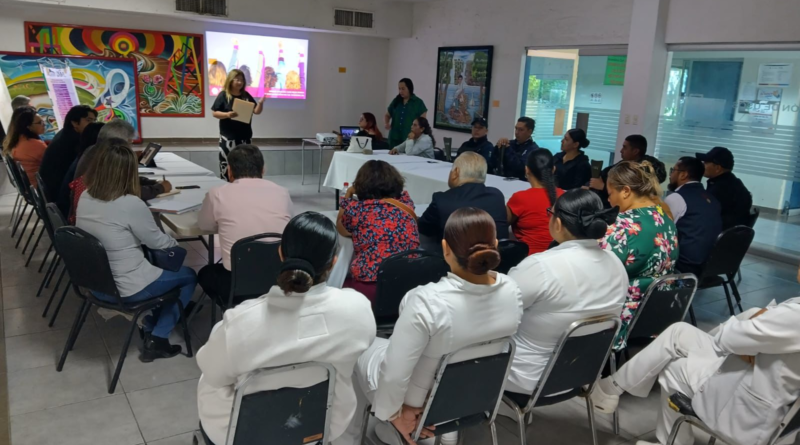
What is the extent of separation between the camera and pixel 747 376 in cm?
179

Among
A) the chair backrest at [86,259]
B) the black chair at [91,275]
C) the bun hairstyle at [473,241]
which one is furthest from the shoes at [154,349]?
the bun hairstyle at [473,241]

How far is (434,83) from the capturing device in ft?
28.8

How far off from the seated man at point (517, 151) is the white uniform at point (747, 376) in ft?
11.0

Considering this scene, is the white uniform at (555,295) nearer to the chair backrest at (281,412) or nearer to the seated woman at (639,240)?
the seated woman at (639,240)

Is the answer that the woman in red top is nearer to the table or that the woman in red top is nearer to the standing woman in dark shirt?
the standing woman in dark shirt

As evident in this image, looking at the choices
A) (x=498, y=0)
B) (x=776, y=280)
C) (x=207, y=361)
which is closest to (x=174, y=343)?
(x=207, y=361)

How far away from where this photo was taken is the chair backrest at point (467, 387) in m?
1.64

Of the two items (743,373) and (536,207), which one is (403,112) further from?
(743,373)

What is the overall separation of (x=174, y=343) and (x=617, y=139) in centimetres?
477

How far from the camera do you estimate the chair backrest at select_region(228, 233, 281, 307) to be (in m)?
2.48

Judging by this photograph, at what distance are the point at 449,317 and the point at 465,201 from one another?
4.69 ft

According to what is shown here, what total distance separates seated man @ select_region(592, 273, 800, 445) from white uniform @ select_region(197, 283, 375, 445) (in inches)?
45.8

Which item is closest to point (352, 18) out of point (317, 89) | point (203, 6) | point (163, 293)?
point (317, 89)

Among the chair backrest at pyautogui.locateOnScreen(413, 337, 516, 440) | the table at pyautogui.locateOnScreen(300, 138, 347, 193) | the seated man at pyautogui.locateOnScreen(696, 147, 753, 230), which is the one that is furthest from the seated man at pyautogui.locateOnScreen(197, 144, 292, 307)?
the table at pyautogui.locateOnScreen(300, 138, 347, 193)
